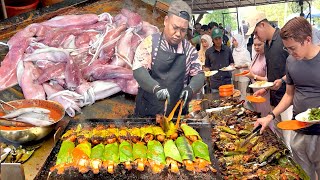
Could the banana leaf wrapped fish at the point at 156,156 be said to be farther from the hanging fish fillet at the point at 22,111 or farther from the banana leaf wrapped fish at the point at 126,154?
the hanging fish fillet at the point at 22,111

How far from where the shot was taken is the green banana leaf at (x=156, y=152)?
2.90 metres

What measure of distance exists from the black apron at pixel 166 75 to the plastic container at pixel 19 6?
4.41 m

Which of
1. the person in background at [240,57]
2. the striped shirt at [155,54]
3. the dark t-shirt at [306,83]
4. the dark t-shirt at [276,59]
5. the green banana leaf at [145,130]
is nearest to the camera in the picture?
the green banana leaf at [145,130]

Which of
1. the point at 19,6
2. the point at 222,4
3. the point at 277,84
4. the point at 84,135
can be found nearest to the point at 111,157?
the point at 84,135

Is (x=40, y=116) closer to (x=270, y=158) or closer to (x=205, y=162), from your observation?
(x=205, y=162)

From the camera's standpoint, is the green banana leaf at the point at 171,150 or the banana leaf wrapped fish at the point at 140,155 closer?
the banana leaf wrapped fish at the point at 140,155

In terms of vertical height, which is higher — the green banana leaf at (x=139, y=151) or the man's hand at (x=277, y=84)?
the man's hand at (x=277, y=84)

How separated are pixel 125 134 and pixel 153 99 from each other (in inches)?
36.9

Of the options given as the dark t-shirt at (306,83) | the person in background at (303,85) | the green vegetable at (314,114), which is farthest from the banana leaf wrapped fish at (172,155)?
the dark t-shirt at (306,83)

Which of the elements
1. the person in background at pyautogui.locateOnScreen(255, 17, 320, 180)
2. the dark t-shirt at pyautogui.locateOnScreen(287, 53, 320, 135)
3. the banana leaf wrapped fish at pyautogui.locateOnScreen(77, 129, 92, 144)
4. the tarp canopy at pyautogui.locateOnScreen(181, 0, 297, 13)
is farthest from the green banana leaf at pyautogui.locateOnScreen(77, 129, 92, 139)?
the tarp canopy at pyautogui.locateOnScreen(181, 0, 297, 13)

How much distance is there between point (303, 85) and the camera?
3.91 metres

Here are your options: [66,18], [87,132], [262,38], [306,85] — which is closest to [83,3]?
[66,18]

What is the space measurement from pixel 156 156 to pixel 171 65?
56.5 inches

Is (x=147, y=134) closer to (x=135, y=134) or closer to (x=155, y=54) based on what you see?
(x=135, y=134)
